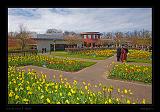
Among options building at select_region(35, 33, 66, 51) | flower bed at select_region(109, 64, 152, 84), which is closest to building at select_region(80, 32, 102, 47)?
building at select_region(35, 33, 66, 51)

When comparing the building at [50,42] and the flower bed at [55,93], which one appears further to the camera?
the building at [50,42]

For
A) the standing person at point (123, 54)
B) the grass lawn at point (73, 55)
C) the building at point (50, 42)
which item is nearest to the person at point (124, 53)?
the standing person at point (123, 54)

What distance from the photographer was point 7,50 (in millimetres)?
2723

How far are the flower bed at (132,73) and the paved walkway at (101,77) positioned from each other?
0.05 metres

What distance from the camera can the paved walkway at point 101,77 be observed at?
8.91 feet

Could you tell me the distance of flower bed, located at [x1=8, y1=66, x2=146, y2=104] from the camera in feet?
8.81

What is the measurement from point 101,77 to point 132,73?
0.32 metres

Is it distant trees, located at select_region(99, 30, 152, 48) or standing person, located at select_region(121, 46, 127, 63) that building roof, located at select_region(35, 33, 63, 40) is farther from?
standing person, located at select_region(121, 46, 127, 63)

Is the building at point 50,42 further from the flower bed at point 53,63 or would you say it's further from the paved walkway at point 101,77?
the paved walkway at point 101,77

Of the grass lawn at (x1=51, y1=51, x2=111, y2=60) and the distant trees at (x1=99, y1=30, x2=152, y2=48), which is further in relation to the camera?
the grass lawn at (x1=51, y1=51, x2=111, y2=60)

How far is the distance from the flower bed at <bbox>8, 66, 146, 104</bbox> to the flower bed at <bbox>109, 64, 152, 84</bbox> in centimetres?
14

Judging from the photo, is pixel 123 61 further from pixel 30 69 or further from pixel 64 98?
pixel 30 69

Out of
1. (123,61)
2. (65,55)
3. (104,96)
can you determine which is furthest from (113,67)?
(65,55)

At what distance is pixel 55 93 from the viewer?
271 cm
